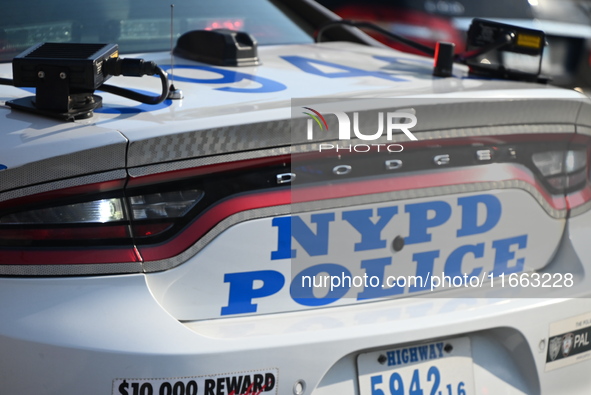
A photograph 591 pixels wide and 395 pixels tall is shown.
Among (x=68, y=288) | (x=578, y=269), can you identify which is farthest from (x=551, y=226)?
(x=68, y=288)

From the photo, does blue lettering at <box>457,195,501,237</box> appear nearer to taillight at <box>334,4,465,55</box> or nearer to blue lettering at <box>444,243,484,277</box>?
blue lettering at <box>444,243,484,277</box>

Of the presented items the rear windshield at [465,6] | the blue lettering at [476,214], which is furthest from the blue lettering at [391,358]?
the rear windshield at [465,6]

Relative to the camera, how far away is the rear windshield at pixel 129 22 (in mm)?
2748

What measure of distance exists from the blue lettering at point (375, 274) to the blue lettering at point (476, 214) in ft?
0.78

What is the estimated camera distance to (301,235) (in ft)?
6.52

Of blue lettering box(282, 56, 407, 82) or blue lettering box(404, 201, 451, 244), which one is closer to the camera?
blue lettering box(404, 201, 451, 244)

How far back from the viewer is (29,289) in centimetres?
179

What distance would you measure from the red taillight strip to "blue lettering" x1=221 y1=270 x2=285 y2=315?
13cm

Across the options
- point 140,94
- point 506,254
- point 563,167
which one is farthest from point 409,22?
point 140,94

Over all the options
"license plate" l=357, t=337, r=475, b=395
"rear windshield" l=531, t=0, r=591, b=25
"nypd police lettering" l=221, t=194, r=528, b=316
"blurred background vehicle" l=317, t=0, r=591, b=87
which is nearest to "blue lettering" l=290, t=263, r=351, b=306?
"nypd police lettering" l=221, t=194, r=528, b=316

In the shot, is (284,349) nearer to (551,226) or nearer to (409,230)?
(409,230)

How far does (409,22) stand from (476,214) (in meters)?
4.80

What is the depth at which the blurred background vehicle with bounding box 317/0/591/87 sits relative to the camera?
6.73m

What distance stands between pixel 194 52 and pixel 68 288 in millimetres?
1236
